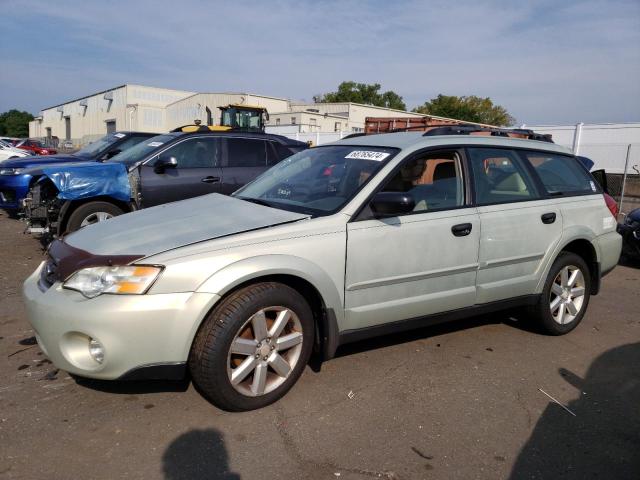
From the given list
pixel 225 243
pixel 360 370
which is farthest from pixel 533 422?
pixel 225 243

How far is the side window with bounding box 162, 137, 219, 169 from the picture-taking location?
6.95 meters

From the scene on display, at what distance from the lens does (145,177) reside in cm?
658

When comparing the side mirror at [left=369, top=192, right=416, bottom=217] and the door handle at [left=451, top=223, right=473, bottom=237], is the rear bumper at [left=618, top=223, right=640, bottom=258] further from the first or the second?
the side mirror at [left=369, top=192, right=416, bottom=217]


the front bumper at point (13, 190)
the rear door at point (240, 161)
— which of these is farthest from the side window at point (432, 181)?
the front bumper at point (13, 190)

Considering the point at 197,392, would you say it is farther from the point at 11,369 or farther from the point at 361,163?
the point at 361,163

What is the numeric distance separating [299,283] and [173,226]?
2.84 feet

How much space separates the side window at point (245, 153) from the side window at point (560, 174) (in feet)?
13.7

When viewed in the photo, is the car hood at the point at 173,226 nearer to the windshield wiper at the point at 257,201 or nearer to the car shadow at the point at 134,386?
the windshield wiper at the point at 257,201

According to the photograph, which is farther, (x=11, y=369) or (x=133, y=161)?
(x=133, y=161)

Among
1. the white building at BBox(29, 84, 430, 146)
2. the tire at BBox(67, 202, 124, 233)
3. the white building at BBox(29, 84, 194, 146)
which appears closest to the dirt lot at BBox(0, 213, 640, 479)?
the tire at BBox(67, 202, 124, 233)

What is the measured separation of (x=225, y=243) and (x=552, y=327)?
3.06m

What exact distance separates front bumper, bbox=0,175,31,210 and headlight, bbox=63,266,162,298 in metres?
6.24

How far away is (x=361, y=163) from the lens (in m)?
3.62

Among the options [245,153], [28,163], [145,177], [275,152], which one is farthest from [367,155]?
[28,163]
